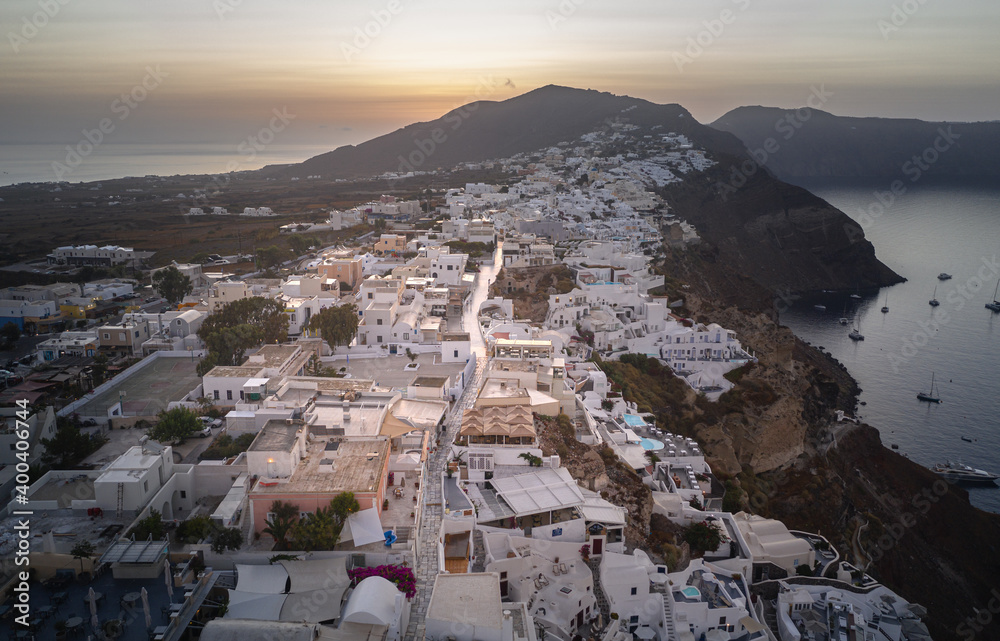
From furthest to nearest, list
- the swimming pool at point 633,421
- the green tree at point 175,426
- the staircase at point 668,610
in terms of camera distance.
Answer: the swimming pool at point 633,421
the green tree at point 175,426
the staircase at point 668,610

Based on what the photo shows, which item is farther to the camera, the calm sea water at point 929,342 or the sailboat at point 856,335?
Answer: the sailboat at point 856,335

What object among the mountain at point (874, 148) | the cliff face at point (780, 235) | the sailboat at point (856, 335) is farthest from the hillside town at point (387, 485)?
the mountain at point (874, 148)

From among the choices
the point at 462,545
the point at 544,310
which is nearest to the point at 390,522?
the point at 462,545

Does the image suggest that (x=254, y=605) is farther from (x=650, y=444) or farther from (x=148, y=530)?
(x=650, y=444)

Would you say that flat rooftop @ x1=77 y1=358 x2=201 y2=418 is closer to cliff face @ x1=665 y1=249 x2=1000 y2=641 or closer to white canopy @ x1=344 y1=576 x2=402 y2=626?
white canopy @ x1=344 y1=576 x2=402 y2=626

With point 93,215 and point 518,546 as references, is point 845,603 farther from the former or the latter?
point 93,215

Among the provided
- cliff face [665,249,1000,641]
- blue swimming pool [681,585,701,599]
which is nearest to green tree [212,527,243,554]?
blue swimming pool [681,585,701,599]

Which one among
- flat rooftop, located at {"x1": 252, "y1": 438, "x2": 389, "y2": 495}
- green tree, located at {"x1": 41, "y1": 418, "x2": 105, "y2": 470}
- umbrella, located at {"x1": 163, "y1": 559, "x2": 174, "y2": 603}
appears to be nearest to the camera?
umbrella, located at {"x1": 163, "y1": 559, "x2": 174, "y2": 603}

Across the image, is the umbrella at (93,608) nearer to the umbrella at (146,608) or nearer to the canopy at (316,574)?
the umbrella at (146,608)
